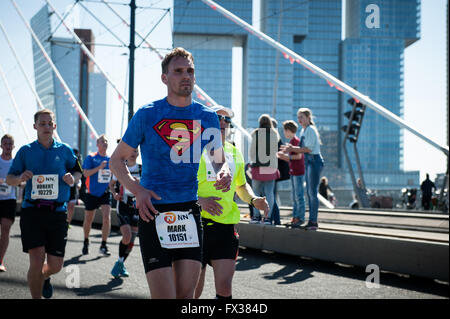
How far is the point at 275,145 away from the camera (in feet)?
→ 29.9

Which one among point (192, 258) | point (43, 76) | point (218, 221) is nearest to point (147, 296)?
point (218, 221)

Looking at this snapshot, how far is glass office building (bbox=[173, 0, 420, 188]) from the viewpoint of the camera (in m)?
154

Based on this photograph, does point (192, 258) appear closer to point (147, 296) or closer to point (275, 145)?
point (147, 296)

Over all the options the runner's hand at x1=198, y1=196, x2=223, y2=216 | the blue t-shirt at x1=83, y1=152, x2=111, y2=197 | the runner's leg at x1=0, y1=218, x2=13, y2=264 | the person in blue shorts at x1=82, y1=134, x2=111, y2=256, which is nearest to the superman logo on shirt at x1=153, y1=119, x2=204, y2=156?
the runner's hand at x1=198, y1=196, x2=223, y2=216

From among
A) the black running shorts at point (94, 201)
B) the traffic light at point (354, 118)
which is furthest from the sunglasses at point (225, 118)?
the traffic light at point (354, 118)

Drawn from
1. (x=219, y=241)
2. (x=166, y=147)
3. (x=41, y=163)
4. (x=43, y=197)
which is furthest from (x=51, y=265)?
(x=166, y=147)

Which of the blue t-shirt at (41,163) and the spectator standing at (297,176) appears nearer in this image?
the blue t-shirt at (41,163)

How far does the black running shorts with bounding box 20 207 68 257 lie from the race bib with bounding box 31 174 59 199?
147 mm

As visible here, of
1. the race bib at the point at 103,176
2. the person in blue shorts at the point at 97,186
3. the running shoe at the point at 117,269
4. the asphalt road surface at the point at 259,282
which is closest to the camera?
the asphalt road surface at the point at 259,282

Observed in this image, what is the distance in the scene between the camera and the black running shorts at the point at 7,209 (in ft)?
26.8

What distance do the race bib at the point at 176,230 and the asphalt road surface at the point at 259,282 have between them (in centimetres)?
307

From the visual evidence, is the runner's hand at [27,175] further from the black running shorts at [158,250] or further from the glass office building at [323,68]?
the glass office building at [323,68]

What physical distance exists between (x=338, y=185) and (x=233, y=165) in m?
158

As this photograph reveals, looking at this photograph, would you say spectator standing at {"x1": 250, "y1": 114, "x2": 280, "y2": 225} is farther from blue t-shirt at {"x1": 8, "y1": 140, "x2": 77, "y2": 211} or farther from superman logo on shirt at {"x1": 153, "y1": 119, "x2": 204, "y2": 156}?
superman logo on shirt at {"x1": 153, "y1": 119, "x2": 204, "y2": 156}
